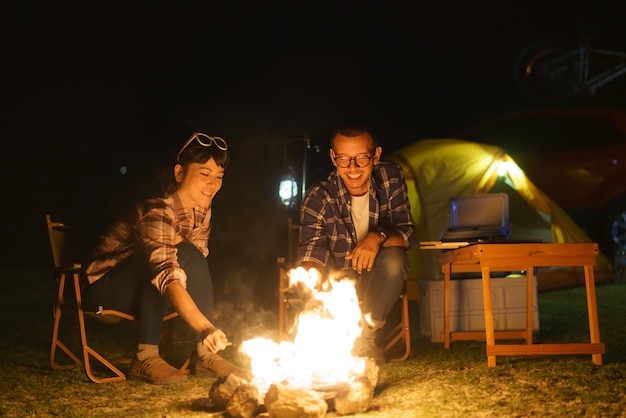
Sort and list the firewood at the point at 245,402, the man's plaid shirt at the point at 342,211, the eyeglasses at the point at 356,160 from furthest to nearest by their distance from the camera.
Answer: the man's plaid shirt at the point at 342,211 → the eyeglasses at the point at 356,160 → the firewood at the point at 245,402

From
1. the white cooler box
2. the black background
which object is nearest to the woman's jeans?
the white cooler box

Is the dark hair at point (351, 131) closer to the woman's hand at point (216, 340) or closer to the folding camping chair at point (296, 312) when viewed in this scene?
the folding camping chair at point (296, 312)

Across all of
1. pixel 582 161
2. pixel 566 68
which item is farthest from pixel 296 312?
pixel 566 68

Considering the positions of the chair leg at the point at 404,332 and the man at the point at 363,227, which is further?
the chair leg at the point at 404,332

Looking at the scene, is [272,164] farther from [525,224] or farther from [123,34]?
[123,34]

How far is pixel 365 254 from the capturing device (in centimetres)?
365

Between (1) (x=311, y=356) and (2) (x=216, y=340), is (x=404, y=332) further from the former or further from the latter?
(2) (x=216, y=340)

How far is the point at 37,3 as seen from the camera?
13352 mm

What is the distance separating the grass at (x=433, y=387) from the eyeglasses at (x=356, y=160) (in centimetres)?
106

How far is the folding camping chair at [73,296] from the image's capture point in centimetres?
346

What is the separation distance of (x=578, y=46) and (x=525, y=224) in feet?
18.4

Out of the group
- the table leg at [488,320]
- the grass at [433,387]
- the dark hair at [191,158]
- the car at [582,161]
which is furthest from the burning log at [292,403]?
the car at [582,161]

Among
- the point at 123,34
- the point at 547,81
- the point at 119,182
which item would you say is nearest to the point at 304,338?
the point at 547,81

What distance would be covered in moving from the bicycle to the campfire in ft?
28.8
